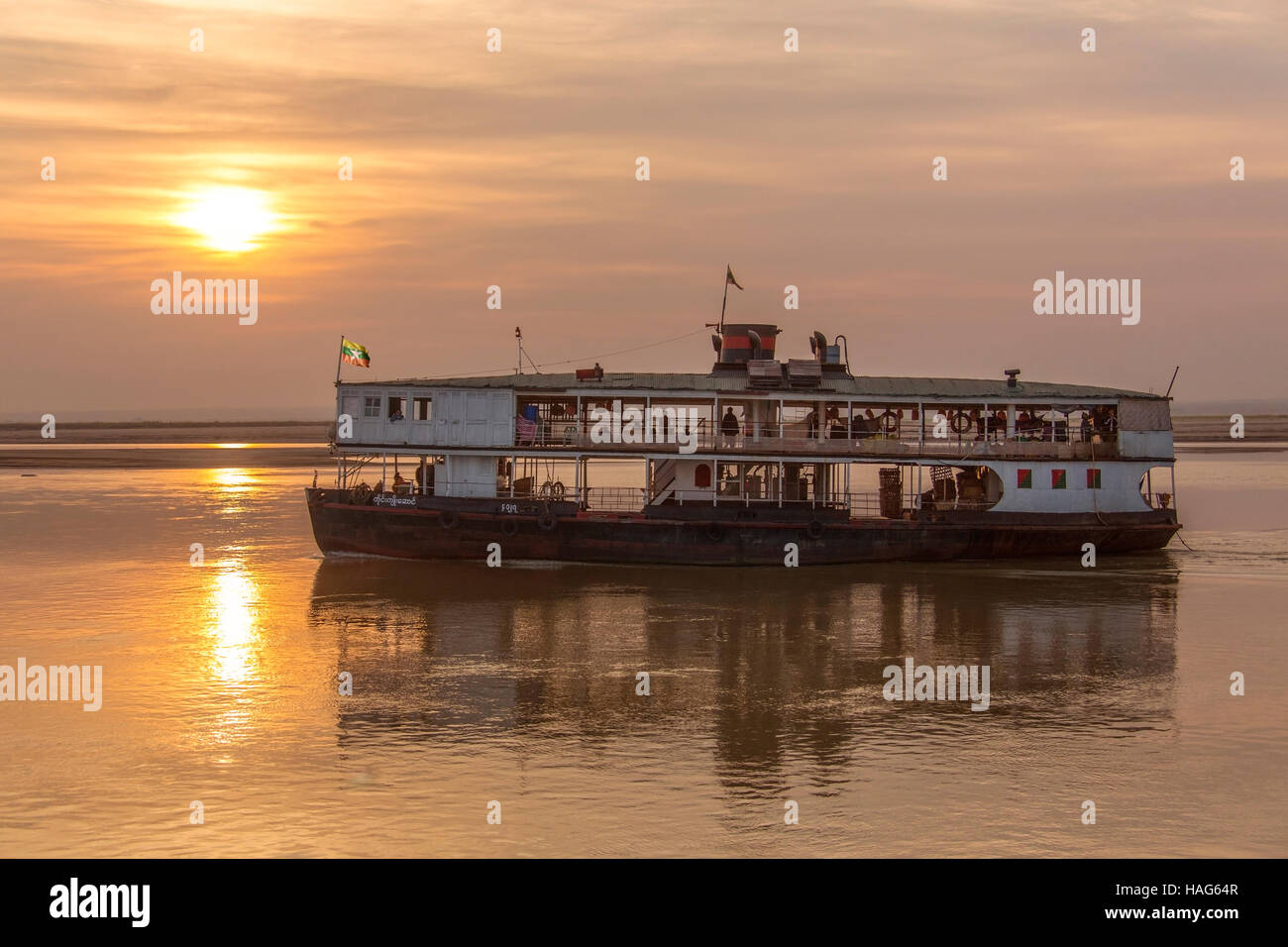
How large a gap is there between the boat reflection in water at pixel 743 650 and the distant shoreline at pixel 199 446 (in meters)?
60.2

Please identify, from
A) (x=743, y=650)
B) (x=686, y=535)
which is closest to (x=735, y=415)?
(x=686, y=535)

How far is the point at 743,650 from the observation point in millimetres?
27438

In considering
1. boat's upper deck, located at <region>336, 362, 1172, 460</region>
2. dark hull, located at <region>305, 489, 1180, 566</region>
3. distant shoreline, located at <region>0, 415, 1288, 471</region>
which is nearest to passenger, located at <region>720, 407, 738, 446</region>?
boat's upper deck, located at <region>336, 362, 1172, 460</region>

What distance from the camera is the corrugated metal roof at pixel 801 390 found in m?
40.9

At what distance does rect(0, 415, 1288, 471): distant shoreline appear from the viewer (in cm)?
10431

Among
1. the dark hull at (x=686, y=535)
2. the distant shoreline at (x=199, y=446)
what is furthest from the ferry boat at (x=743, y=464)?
the distant shoreline at (x=199, y=446)

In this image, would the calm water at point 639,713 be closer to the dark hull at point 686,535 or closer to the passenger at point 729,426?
the dark hull at point 686,535

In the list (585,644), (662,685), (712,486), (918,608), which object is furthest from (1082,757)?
(712,486)

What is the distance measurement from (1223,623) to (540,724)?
1843 cm

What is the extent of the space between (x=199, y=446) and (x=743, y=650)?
120 metres

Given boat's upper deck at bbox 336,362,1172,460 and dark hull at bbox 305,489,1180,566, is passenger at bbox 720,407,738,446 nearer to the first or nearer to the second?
boat's upper deck at bbox 336,362,1172,460

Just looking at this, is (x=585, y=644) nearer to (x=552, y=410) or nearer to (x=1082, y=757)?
(x=1082, y=757)

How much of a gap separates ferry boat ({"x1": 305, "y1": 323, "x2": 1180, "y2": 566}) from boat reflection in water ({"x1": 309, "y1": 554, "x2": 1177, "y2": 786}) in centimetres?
102

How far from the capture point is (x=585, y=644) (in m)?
27.9
